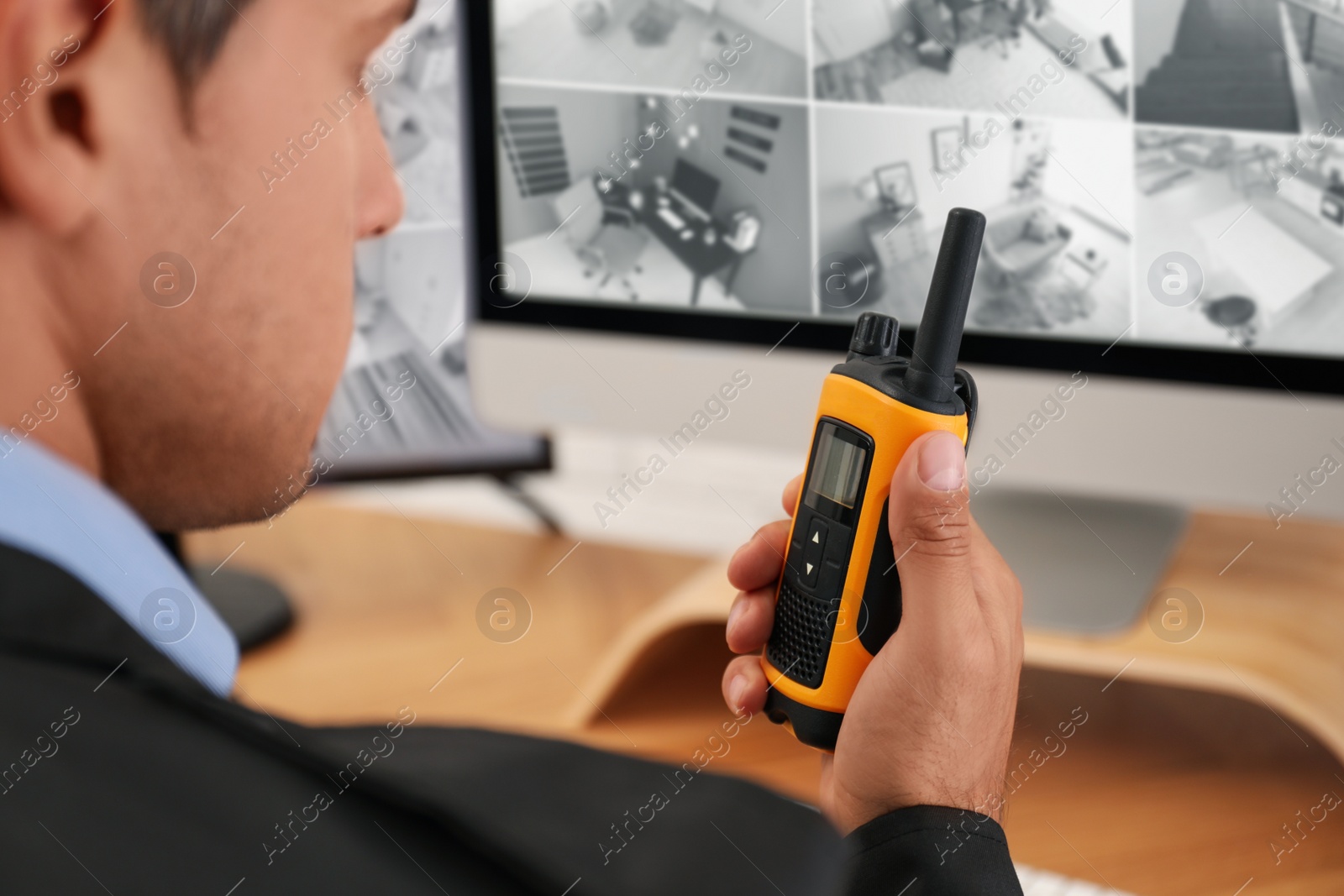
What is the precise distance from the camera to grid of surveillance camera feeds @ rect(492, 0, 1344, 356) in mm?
541

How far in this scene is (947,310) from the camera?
0.39 metres

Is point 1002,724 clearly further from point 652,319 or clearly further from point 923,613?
point 652,319

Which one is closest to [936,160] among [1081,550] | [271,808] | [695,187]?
[695,187]

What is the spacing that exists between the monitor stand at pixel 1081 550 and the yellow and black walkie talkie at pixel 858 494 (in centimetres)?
21

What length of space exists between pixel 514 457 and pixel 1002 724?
1.60 ft

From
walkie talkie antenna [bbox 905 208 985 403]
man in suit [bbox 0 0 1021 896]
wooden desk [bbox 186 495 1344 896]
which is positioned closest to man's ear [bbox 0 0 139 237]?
man in suit [bbox 0 0 1021 896]

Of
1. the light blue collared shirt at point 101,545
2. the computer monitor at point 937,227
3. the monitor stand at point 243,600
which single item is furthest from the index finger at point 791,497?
the monitor stand at point 243,600

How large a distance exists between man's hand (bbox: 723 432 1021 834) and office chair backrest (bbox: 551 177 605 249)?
0.35m

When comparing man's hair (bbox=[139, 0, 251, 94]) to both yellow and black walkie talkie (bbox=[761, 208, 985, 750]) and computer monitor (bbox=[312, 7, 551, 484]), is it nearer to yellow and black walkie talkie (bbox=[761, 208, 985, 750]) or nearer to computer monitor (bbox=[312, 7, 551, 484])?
yellow and black walkie talkie (bbox=[761, 208, 985, 750])

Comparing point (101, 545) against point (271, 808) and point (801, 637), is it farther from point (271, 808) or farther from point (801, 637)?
point (801, 637)

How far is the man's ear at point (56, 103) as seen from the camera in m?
0.25

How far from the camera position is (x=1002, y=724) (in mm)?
440

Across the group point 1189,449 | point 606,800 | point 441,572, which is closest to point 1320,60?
point 1189,449

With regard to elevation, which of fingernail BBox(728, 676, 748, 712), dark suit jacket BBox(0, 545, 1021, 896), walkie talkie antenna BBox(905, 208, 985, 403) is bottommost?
fingernail BBox(728, 676, 748, 712)
